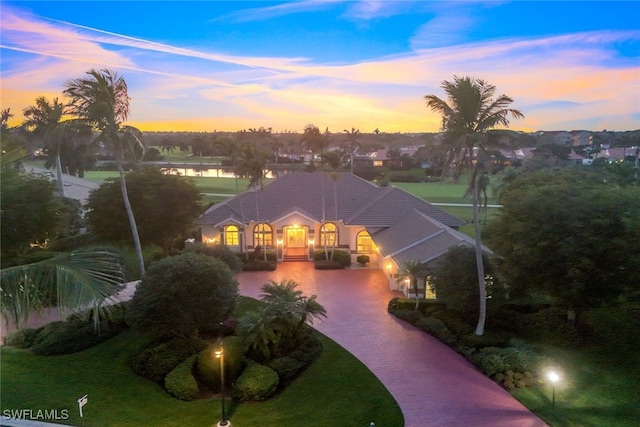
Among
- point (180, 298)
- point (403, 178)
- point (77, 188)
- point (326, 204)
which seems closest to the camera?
point (180, 298)

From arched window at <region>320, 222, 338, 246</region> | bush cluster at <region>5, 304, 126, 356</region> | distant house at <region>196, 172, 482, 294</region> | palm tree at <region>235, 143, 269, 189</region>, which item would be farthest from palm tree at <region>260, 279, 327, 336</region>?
arched window at <region>320, 222, 338, 246</region>

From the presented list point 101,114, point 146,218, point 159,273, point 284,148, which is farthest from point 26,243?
point 284,148

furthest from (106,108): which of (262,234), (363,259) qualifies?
(363,259)

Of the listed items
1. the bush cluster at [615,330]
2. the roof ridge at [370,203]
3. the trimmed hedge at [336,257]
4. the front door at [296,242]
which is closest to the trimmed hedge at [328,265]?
the trimmed hedge at [336,257]

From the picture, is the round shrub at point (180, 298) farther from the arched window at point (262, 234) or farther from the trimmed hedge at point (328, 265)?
the arched window at point (262, 234)

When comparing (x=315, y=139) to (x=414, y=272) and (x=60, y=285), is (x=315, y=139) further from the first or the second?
(x=60, y=285)

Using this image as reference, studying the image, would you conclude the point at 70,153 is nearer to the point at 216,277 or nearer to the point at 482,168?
the point at 216,277
